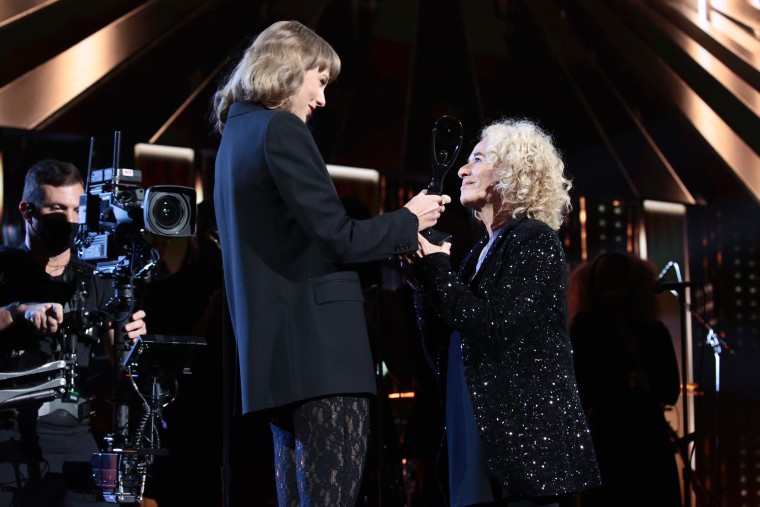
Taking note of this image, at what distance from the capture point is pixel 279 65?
1.81 meters

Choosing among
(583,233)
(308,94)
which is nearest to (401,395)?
(583,233)

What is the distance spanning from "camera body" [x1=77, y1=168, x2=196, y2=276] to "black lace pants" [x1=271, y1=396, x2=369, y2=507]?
102cm

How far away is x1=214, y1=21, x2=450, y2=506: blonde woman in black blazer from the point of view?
1.67 m

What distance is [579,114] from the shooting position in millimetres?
4984

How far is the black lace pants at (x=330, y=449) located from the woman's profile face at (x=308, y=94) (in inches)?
23.8

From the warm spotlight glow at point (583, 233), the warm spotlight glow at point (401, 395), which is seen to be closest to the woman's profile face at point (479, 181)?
the warm spotlight glow at point (401, 395)

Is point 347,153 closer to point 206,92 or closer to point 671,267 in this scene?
point 206,92

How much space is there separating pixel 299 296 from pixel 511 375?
1.80 feet

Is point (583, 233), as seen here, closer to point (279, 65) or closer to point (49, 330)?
point (49, 330)

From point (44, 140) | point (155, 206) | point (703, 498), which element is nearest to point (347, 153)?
point (44, 140)

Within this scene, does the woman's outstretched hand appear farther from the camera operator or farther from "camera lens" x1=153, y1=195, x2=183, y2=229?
the camera operator

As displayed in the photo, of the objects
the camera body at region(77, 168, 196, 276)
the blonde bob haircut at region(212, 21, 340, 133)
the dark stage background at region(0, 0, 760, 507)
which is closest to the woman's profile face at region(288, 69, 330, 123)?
the blonde bob haircut at region(212, 21, 340, 133)

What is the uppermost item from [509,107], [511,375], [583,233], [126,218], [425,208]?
[509,107]

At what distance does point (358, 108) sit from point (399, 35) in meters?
0.44
